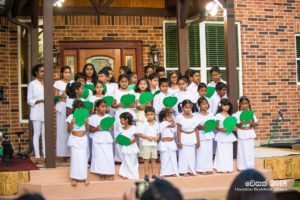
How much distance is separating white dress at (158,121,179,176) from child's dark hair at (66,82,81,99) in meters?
1.41

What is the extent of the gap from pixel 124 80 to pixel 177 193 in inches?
227

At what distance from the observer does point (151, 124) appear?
7727 mm

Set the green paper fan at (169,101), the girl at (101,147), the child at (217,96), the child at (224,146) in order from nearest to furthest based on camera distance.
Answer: the girl at (101,147)
the green paper fan at (169,101)
the child at (224,146)
the child at (217,96)

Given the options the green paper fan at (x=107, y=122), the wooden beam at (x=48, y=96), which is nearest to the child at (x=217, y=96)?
the green paper fan at (x=107, y=122)

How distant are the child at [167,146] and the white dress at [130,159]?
0.43m

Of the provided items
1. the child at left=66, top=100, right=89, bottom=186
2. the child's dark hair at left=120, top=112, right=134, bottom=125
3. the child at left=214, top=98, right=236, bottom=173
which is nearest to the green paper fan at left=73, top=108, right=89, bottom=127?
the child at left=66, top=100, right=89, bottom=186

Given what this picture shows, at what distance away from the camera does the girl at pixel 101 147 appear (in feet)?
24.6

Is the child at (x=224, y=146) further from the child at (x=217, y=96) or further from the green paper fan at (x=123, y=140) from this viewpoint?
the green paper fan at (x=123, y=140)

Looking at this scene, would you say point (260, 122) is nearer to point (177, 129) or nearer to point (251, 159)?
point (251, 159)

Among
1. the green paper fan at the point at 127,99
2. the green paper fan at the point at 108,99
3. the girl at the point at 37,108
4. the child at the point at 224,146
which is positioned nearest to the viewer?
the green paper fan at the point at 108,99

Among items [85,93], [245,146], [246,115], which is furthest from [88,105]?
[245,146]

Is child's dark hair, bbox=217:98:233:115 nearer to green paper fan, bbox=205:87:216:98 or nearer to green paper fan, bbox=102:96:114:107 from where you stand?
green paper fan, bbox=205:87:216:98

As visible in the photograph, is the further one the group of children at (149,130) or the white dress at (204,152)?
the white dress at (204,152)

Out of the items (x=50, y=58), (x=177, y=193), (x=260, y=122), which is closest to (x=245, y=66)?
(x=260, y=122)
